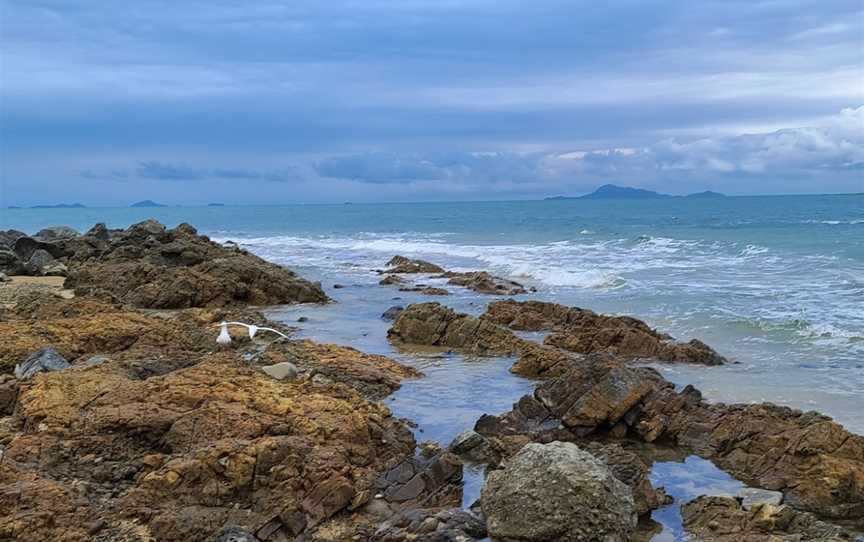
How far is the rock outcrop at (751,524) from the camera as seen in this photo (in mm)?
6660

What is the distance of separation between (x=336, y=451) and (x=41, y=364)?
4623 millimetres

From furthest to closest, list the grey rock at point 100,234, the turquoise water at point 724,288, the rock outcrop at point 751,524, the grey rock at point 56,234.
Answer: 1. the grey rock at point 56,234
2. the grey rock at point 100,234
3. the turquoise water at point 724,288
4. the rock outcrop at point 751,524

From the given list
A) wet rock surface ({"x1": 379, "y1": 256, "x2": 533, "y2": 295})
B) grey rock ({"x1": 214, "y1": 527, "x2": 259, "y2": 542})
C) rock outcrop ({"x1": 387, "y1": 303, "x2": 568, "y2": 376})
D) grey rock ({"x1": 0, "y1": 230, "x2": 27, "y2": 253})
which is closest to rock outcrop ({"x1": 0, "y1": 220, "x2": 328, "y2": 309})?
wet rock surface ({"x1": 379, "y1": 256, "x2": 533, "y2": 295})

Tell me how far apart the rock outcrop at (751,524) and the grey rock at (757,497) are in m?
0.11

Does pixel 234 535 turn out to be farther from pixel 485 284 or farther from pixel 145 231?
pixel 145 231

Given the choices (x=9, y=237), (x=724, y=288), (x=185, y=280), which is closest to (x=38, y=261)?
(x=185, y=280)

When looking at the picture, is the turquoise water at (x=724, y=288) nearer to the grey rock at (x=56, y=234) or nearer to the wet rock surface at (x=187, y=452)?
the wet rock surface at (x=187, y=452)

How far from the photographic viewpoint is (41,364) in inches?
395

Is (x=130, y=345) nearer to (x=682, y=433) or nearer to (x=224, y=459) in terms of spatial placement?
(x=224, y=459)

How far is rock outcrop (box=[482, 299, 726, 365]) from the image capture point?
1435cm

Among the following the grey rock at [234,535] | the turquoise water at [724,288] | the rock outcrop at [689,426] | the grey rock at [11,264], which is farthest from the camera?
the grey rock at [11,264]

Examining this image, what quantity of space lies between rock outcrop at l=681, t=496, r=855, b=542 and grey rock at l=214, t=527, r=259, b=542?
12.5 ft

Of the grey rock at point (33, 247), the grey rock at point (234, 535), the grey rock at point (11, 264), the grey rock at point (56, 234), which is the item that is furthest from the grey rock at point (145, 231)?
the grey rock at point (234, 535)

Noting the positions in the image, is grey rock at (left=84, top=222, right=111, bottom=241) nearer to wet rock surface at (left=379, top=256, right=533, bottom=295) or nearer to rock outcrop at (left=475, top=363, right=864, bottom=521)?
wet rock surface at (left=379, top=256, right=533, bottom=295)
